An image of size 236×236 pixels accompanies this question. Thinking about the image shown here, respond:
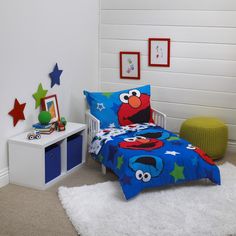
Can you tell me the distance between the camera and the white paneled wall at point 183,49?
166 inches

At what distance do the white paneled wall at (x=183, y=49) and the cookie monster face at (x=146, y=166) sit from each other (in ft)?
4.52

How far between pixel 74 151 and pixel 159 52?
143 cm

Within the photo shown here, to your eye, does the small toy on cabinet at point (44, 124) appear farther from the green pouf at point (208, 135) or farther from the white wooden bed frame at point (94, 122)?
the green pouf at point (208, 135)

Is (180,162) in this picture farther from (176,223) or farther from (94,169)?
(94,169)

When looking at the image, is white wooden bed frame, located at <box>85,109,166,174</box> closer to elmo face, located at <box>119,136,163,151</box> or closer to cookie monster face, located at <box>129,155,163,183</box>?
elmo face, located at <box>119,136,163,151</box>

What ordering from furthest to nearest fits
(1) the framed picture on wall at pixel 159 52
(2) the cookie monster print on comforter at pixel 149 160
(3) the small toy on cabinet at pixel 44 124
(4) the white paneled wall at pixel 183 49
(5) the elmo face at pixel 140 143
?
(1) the framed picture on wall at pixel 159 52, (4) the white paneled wall at pixel 183 49, (3) the small toy on cabinet at pixel 44 124, (5) the elmo face at pixel 140 143, (2) the cookie monster print on comforter at pixel 149 160

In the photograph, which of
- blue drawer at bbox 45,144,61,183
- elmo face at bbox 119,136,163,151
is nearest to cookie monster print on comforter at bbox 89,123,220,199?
elmo face at bbox 119,136,163,151

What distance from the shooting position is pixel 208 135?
3998 mm

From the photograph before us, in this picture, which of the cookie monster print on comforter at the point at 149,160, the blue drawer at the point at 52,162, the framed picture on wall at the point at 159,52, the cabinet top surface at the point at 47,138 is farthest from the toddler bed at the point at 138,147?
the framed picture on wall at the point at 159,52

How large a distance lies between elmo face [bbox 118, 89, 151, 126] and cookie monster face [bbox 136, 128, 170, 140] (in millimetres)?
226

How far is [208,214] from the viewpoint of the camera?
292 centimetres

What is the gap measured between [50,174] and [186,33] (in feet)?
6.55

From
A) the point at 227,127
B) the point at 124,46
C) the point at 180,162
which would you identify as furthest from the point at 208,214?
the point at 124,46

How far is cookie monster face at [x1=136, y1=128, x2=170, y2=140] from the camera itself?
145 inches
